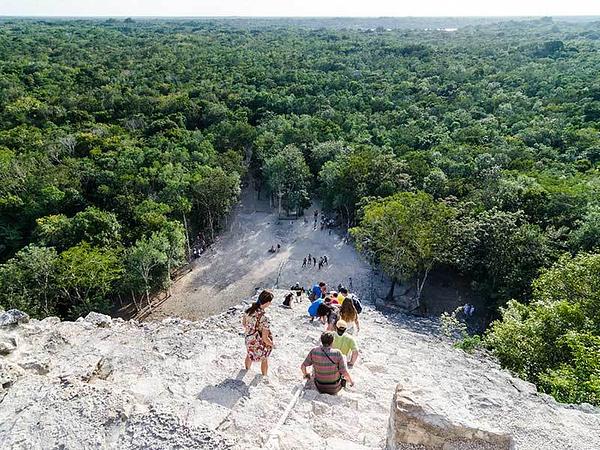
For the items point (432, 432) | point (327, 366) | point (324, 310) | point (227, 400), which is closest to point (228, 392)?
point (227, 400)

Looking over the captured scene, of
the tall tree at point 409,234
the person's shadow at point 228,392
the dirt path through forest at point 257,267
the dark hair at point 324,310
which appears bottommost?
the dirt path through forest at point 257,267

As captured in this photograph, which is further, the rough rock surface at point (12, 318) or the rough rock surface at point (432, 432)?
the rough rock surface at point (12, 318)

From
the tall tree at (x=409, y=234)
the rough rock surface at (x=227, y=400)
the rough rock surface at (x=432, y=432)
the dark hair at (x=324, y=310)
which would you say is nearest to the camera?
the rough rock surface at (x=432, y=432)

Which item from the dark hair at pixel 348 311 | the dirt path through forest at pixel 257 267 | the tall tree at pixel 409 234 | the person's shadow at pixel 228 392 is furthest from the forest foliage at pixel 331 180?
the person's shadow at pixel 228 392

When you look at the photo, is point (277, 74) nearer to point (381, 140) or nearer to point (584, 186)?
point (381, 140)

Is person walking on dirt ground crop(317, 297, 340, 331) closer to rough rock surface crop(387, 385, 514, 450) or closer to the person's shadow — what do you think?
the person's shadow

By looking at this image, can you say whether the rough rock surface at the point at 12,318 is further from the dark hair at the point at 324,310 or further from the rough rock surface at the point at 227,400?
the dark hair at the point at 324,310

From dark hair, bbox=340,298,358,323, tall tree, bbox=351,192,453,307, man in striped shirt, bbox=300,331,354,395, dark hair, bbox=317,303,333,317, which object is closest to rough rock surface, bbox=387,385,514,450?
man in striped shirt, bbox=300,331,354,395
